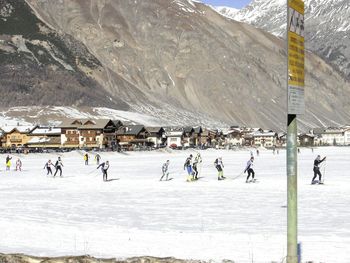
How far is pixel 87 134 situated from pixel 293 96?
128 metres

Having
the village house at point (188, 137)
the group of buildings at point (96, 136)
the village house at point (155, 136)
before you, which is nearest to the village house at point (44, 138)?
the group of buildings at point (96, 136)

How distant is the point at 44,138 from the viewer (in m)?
130

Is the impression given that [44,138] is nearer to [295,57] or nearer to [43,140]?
[43,140]

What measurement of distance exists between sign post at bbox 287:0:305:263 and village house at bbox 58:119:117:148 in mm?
124451

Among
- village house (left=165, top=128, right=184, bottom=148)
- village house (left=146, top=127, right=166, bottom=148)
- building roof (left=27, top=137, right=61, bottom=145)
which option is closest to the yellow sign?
building roof (left=27, top=137, right=61, bottom=145)

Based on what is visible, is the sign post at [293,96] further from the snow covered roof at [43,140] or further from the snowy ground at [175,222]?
the snow covered roof at [43,140]

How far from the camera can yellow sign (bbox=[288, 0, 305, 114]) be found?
27.1 ft

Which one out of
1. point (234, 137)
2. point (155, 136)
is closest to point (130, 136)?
point (155, 136)

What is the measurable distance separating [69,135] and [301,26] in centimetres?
12636

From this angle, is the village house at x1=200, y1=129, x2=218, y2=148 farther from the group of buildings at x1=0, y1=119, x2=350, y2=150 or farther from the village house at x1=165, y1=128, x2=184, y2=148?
the village house at x1=165, y1=128, x2=184, y2=148

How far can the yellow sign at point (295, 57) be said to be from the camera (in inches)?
325

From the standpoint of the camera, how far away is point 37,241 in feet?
47.4

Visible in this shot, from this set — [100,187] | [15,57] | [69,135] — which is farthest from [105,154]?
[15,57]

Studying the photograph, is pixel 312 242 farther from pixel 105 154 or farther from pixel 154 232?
pixel 105 154
